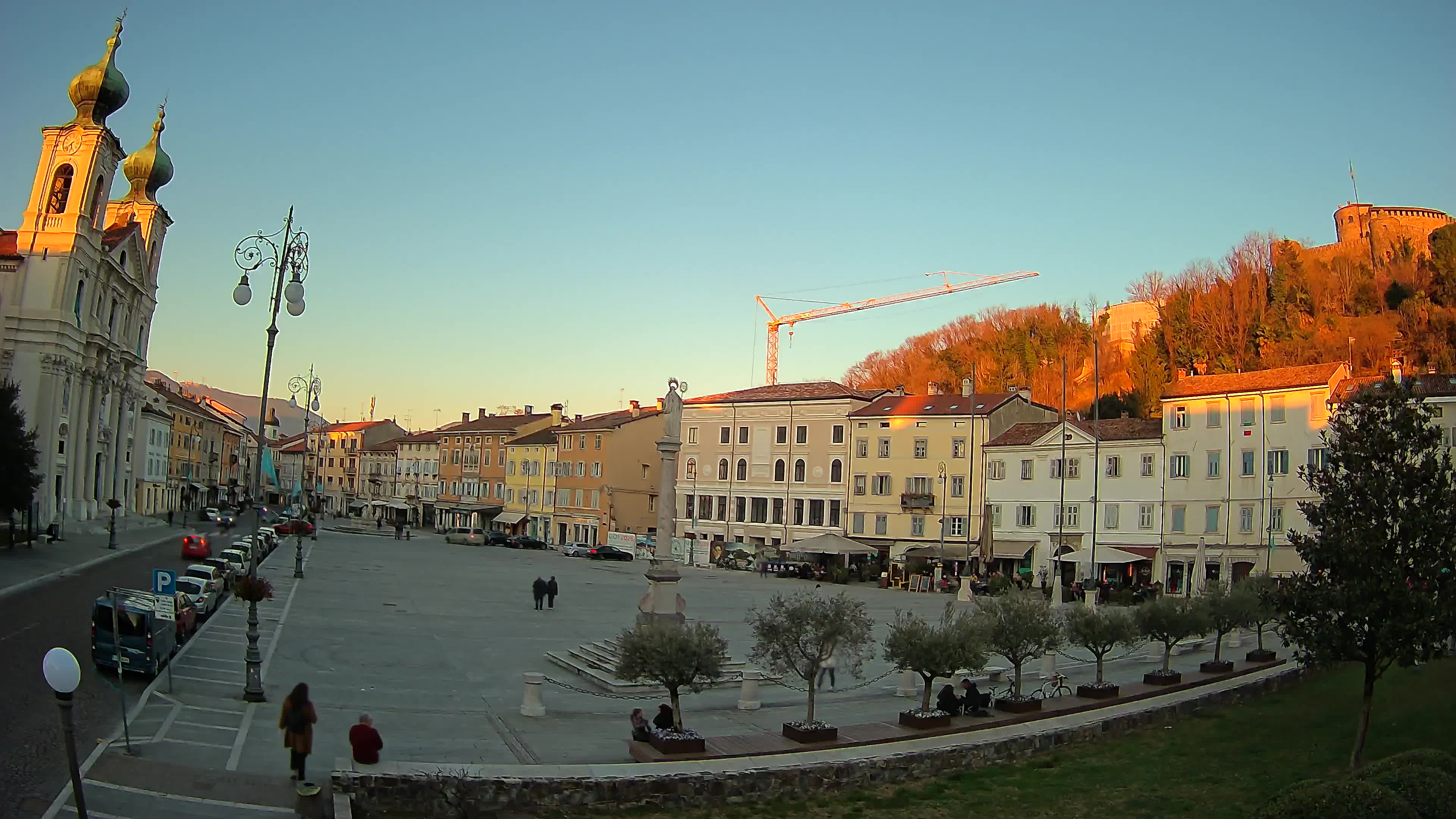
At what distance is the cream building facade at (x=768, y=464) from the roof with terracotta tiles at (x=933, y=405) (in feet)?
4.70

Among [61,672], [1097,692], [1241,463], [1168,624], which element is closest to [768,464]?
[1241,463]

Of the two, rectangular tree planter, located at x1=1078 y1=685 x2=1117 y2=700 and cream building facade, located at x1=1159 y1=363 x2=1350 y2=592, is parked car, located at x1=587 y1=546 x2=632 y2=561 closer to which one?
cream building facade, located at x1=1159 y1=363 x2=1350 y2=592

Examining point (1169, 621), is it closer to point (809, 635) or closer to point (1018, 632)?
point (1018, 632)

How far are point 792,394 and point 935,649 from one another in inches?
2191

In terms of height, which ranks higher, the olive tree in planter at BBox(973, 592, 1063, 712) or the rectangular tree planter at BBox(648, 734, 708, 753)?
the olive tree in planter at BBox(973, 592, 1063, 712)

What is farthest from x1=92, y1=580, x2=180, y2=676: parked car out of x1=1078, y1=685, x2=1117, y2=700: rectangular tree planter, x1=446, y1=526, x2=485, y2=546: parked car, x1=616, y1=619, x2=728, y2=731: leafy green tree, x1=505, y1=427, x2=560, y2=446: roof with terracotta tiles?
x1=505, y1=427, x2=560, y2=446: roof with terracotta tiles

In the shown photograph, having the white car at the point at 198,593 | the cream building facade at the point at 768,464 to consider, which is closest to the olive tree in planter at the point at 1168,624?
the white car at the point at 198,593

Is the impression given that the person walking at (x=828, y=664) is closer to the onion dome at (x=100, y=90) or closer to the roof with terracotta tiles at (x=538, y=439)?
the onion dome at (x=100, y=90)

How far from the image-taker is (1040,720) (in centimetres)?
2012

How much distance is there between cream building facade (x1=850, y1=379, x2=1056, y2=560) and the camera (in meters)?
64.1

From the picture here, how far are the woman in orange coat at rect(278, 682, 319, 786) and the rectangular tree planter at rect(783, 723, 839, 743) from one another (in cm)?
755

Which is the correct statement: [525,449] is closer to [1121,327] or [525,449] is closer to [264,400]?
[1121,327]

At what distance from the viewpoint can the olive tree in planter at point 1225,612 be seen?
84.9 ft

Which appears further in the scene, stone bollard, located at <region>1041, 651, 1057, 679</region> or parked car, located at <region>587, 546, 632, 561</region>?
parked car, located at <region>587, 546, 632, 561</region>
